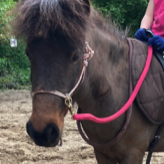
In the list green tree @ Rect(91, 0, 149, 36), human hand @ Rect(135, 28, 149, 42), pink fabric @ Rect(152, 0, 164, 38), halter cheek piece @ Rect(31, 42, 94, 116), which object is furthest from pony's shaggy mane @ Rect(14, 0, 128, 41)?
green tree @ Rect(91, 0, 149, 36)

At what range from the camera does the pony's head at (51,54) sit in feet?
5.07

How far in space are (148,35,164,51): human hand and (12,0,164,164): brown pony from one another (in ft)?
0.83

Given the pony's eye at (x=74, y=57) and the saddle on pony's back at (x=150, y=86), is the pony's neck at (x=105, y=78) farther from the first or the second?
the pony's eye at (x=74, y=57)

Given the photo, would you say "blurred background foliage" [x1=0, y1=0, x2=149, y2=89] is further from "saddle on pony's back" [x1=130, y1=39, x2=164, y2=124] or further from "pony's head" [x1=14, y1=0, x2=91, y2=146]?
"pony's head" [x1=14, y1=0, x2=91, y2=146]

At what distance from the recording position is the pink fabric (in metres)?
→ 2.41

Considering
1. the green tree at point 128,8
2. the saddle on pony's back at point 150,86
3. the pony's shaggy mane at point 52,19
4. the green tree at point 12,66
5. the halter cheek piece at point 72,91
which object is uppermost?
the pony's shaggy mane at point 52,19

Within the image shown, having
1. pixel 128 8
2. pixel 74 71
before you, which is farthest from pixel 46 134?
pixel 128 8

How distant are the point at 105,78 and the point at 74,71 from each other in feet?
1.30

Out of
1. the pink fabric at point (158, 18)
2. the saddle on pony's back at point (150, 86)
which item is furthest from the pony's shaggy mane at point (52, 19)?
the pink fabric at point (158, 18)

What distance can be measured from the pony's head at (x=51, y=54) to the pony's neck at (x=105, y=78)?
0.76ft

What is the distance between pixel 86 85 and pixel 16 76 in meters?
9.06

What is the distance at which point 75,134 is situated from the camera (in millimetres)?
4605

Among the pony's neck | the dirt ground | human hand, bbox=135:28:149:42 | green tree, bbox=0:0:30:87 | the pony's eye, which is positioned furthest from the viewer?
green tree, bbox=0:0:30:87

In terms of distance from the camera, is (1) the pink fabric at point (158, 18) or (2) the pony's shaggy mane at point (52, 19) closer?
(2) the pony's shaggy mane at point (52, 19)
